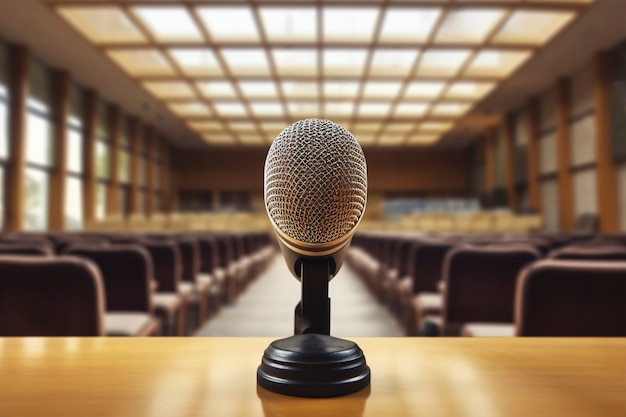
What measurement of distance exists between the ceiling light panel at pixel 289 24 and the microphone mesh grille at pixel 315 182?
354 inches

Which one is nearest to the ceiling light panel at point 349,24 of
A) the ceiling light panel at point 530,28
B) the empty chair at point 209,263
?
the ceiling light panel at point 530,28

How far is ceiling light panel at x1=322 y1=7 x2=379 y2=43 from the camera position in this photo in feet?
30.6

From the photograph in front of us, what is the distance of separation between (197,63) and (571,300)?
468 inches

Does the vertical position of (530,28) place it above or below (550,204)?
above

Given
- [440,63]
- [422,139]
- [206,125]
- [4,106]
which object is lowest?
[4,106]

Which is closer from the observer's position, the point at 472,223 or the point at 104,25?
the point at 104,25

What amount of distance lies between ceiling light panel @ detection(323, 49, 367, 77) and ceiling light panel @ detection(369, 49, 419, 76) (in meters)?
0.28

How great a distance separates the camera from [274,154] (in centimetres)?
66

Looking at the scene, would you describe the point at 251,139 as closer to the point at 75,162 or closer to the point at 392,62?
the point at 75,162

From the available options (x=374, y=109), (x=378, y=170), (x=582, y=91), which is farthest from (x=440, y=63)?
(x=378, y=170)

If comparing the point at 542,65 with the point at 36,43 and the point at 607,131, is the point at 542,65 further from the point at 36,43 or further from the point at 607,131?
the point at 36,43

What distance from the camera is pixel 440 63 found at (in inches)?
478

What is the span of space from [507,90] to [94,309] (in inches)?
555

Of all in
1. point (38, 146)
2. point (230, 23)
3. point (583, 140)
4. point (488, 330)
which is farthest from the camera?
point (583, 140)
